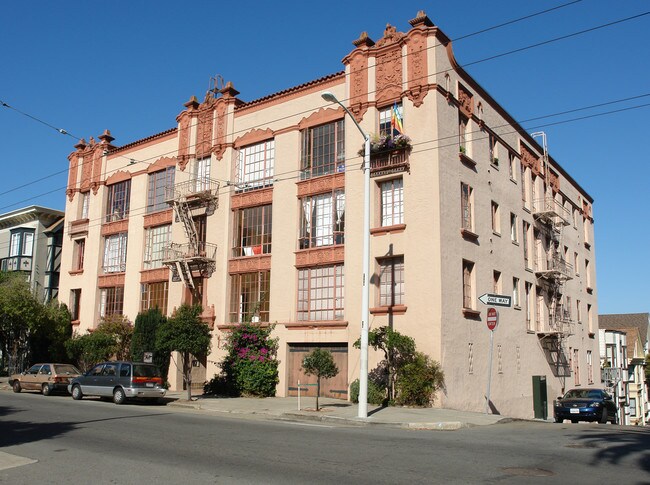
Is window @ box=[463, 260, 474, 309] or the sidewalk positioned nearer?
the sidewalk

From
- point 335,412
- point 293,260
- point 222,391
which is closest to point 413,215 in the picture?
point 293,260

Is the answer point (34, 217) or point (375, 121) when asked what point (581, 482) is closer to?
point (375, 121)

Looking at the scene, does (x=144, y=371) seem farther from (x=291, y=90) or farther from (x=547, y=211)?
(x=547, y=211)

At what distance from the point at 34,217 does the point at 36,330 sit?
12737 millimetres

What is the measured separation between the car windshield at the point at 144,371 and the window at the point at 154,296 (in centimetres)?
868

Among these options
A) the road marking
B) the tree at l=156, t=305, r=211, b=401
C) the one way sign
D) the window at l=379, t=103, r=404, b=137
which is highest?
the window at l=379, t=103, r=404, b=137

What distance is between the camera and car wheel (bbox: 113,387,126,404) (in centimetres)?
2286

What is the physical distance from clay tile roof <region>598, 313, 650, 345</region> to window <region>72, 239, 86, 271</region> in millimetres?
56851

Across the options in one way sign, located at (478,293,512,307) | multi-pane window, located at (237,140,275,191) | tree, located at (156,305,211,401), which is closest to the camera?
one way sign, located at (478,293,512,307)

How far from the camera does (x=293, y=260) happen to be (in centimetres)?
2709

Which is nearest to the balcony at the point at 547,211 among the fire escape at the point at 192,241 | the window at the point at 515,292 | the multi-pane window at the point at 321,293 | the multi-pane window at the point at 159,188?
the window at the point at 515,292

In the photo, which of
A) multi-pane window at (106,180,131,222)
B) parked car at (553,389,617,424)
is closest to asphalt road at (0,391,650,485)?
parked car at (553,389,617,424)

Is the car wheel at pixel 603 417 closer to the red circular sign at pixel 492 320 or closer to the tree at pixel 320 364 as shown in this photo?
the red circular sign at pixel 492 320

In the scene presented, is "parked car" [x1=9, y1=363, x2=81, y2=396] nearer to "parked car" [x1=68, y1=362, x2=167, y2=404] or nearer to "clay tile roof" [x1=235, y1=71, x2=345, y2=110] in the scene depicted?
"parked car" [x1=68, y1=362, x2=167, y2=404]
